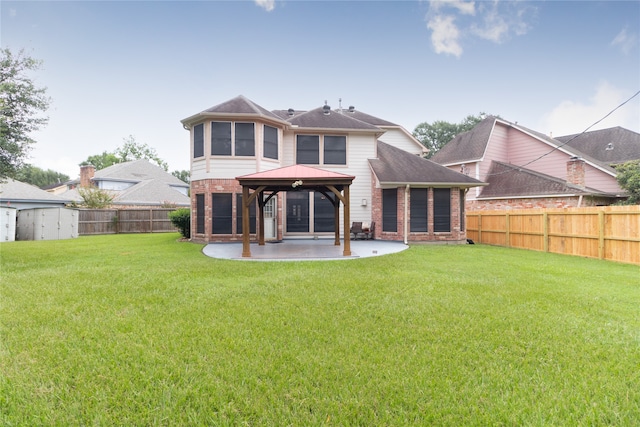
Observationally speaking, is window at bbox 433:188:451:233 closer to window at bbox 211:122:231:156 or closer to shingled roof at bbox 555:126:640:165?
window at bbox 211:122:231:156

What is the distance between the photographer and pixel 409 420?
2.38 metres

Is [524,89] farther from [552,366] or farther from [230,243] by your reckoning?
[552,366]

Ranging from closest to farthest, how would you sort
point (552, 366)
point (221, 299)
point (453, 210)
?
point (552, 366), point (221, 299), point (453, 210)

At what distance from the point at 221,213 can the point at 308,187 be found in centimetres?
403

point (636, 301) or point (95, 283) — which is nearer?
point (636, 301)

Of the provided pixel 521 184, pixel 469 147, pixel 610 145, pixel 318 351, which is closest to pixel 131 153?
pixel 469 147

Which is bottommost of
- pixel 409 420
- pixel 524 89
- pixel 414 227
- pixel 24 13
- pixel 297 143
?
pixel 409 420

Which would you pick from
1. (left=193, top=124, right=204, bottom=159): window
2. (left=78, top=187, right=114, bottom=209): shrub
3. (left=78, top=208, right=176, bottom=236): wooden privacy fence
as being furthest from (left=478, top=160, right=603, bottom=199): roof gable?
(left=78, top=187, right=114, bottom=209): shrub

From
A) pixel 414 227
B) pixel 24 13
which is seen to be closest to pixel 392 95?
pixel 414 227

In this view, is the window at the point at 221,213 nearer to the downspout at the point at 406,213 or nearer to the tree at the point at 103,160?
the downspout at the point at 406,213

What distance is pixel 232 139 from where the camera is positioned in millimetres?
13453

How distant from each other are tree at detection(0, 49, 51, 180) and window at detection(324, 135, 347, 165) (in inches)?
423

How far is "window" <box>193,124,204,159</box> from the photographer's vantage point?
1359 centimetres

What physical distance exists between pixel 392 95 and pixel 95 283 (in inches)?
814
